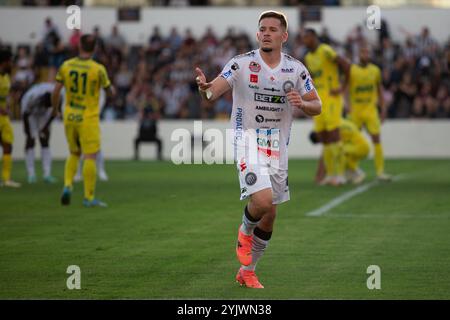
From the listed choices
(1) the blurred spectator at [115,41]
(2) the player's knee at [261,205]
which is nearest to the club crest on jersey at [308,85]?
(2) the player's knee at [261,205]

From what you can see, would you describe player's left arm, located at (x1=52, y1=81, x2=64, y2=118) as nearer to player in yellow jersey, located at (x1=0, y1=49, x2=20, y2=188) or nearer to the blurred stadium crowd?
player in yellow jersey, located at (x1=0, y1=49, x2=20, y2=188)

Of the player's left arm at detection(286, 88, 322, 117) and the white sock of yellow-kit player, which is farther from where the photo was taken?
the white sock of yellow-kit player

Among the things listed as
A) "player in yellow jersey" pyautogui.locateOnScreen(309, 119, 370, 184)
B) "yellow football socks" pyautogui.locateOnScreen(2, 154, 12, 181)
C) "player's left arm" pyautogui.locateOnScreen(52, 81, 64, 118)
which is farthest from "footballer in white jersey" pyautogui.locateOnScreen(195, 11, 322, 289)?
"yellow football socks" pyautogui.locateOnScreen(2, 154, 12, 181)

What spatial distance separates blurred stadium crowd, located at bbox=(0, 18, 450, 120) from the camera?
113 feet

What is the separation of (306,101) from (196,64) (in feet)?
83.9

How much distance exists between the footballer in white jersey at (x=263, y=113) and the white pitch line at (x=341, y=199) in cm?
610

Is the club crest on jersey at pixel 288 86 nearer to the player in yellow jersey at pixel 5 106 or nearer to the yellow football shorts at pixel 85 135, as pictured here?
the yellow football shorts at pixel 85 135

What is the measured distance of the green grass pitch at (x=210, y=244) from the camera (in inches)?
385

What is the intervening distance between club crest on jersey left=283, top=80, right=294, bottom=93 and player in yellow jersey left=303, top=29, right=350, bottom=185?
38.1 ft

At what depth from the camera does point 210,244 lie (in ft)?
42.5

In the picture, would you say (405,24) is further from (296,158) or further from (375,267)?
(375,267)

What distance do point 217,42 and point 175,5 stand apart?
2899 mm

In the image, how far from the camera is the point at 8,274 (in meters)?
10.5

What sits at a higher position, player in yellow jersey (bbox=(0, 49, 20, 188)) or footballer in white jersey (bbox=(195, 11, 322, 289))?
footballer in white jersey (bbox=(195, 11, 322, 289))
